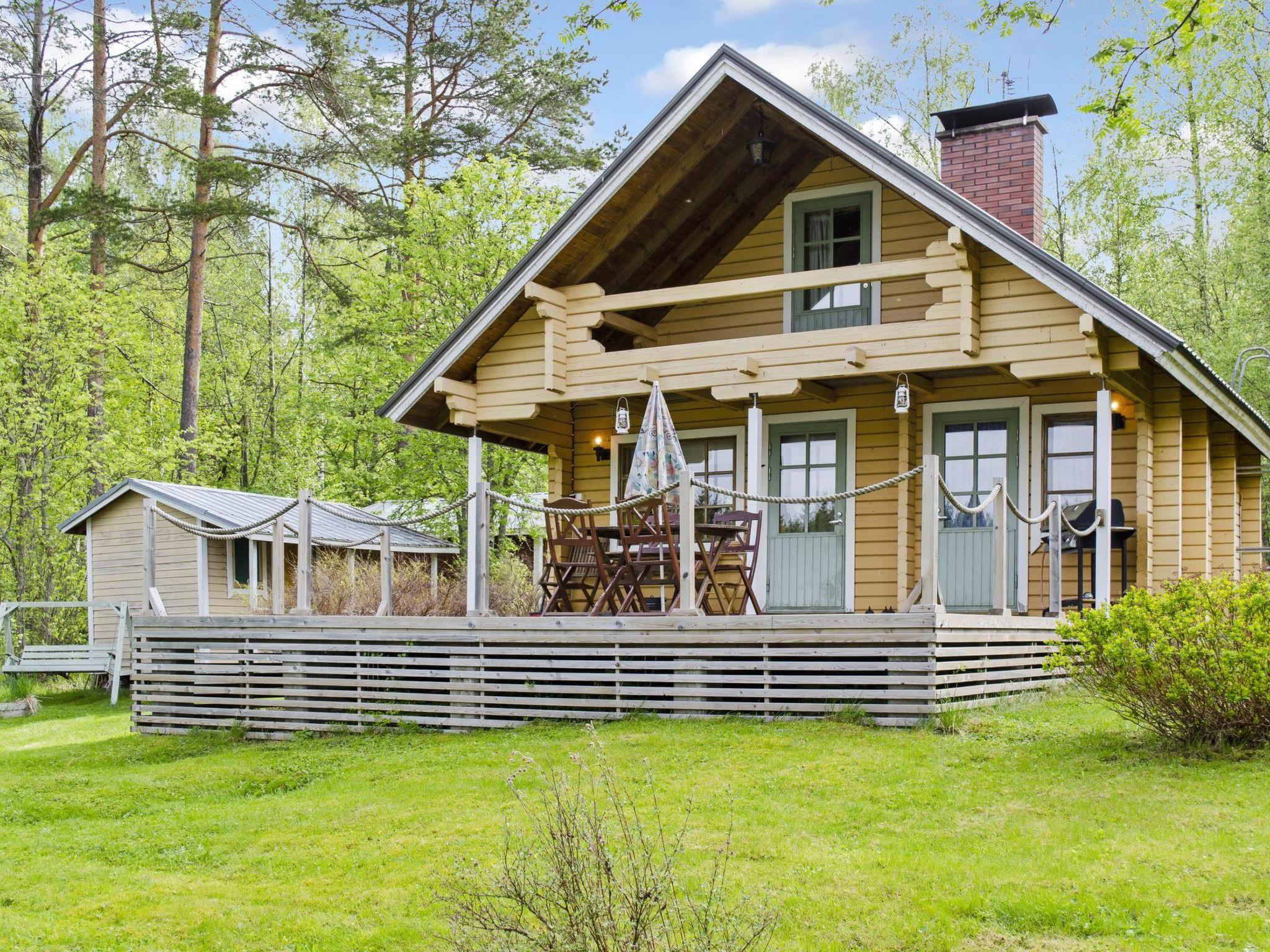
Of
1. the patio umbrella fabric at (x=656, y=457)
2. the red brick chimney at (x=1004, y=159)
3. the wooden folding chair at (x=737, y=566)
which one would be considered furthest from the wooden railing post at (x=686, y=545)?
the red brick chimney at (x=1004, y=159)

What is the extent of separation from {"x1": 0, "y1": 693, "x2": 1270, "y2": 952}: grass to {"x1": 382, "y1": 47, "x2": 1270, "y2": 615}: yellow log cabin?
9.70ft

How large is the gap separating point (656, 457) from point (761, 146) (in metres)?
3.39

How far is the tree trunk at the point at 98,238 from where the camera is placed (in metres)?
23.1

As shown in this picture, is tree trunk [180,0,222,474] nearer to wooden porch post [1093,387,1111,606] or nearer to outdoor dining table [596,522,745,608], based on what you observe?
outdoor dining table [596,522,745,608]

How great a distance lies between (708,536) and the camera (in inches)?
438

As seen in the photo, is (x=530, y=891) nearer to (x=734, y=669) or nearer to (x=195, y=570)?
(x=734, y=669)

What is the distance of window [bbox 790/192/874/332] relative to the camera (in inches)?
496

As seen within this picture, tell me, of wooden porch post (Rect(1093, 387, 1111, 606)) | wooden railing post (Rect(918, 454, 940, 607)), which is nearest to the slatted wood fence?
wooden railing post (Rect(918, 454, 940, 607))

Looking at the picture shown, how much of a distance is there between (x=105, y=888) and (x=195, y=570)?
46.2ft

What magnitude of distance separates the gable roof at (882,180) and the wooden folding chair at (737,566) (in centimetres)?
295

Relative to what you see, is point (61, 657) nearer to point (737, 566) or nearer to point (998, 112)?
point (737, 566)

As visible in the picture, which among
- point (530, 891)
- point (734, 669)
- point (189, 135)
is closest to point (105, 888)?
point (530, 891)

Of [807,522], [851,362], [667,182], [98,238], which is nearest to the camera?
[851,362]

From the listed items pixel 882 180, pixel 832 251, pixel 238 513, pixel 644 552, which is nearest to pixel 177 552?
pixel 238 513
